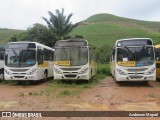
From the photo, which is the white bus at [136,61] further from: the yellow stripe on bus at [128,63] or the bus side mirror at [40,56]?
the bus side mirror at [40,56]

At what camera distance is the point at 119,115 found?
11234 millimetres

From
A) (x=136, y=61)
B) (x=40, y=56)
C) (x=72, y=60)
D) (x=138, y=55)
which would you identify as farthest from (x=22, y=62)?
(x=138, y=55)

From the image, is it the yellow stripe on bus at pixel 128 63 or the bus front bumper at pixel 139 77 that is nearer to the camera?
the bus front bumper at pixel 139 77

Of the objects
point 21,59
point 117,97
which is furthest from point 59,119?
point 21,59

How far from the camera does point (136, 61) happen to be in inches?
849

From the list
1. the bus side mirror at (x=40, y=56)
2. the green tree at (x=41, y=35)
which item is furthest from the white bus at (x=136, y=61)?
the green tree at (x=41, y=35)

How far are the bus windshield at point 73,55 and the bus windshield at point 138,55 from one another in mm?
2130

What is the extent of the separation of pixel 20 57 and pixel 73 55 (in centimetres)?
334

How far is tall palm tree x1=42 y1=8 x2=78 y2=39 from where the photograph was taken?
4875 cm

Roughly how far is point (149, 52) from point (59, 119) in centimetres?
1206

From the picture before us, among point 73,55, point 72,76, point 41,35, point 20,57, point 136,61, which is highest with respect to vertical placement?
point 41,35

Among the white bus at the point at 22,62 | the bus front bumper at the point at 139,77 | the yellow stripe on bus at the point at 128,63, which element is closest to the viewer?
the bus front bumper at the point at 139,77

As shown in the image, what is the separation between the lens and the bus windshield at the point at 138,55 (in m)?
21.5

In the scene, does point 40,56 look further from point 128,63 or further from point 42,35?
point 42,35
